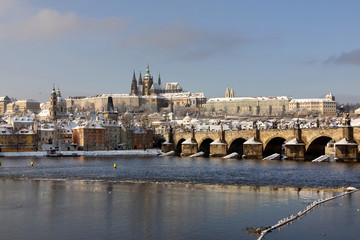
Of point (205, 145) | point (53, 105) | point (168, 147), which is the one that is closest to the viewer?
point (205, 145)

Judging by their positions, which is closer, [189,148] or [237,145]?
[237,145]

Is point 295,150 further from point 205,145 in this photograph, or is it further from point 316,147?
point 205,145

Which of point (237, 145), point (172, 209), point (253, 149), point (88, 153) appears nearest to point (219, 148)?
point (237, 145)

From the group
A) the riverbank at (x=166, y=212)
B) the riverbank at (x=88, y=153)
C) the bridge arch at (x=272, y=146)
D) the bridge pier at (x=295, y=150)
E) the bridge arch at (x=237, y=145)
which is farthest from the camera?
the riverbank at (x=88, y=153)

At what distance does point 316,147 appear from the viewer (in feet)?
226

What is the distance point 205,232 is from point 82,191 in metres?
14.5

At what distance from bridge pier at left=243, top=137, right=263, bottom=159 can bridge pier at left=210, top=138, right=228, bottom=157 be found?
280 inches

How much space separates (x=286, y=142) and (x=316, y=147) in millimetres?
4176

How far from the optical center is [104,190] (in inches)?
1244

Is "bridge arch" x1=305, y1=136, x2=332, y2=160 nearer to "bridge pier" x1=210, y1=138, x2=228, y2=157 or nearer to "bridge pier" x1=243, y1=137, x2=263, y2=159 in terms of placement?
"bridge pier" x1=243, y1=137, x2=263, y2=159

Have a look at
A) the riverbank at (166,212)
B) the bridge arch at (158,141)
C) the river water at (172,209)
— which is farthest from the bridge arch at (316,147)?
the bridge arch at (158,141)

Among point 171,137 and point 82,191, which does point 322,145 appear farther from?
point 82,191

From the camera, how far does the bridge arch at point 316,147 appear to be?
2595 inches

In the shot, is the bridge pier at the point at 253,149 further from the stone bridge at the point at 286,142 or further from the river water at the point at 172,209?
the river water at the point at 172,209
